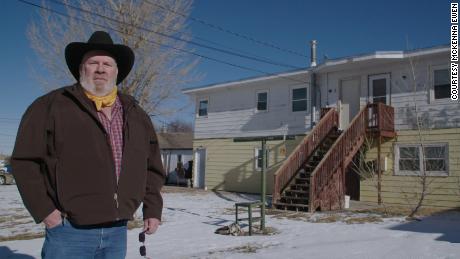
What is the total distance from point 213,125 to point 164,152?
469 inches

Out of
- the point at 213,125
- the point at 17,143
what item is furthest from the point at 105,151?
the point at 213,125

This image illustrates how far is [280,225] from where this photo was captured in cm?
1049

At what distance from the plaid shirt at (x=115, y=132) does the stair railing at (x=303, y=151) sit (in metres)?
11.5

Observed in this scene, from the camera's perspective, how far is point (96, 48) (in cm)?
277

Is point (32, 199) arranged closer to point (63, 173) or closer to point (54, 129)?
point (63, 173)

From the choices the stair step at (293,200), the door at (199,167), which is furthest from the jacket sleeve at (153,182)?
the door at (199,167)

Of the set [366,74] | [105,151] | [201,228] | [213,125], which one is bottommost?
[201,228]

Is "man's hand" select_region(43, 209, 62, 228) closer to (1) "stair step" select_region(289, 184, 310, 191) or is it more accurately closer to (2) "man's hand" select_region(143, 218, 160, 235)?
(2) "man's hand" select_region(143, 218, 160, 235)

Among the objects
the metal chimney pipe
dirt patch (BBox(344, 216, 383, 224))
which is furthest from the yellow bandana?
the metal chimney pipe

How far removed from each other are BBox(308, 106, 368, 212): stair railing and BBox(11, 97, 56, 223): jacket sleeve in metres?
11.4

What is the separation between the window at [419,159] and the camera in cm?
1462

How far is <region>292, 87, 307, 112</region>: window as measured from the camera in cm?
1850

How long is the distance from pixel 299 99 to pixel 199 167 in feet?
23.9

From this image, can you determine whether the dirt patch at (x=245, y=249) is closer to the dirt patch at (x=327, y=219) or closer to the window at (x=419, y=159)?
the dirt patch at (x=327, y=219)
